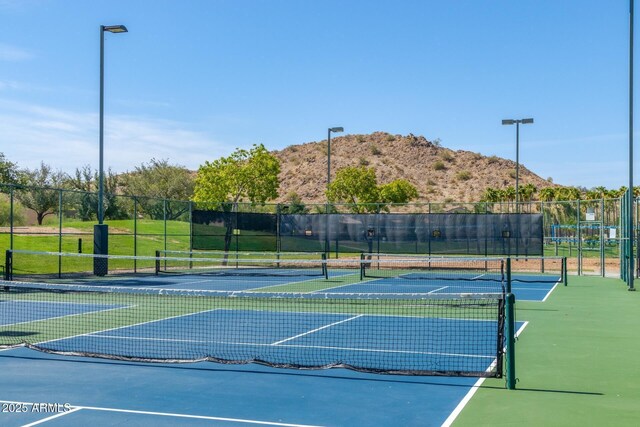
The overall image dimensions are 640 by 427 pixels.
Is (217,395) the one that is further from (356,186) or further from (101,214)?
(356,186)

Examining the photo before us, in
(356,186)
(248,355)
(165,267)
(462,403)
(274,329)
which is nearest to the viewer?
(462,403)

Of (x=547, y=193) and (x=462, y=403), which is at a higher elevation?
(x=547, y=193)

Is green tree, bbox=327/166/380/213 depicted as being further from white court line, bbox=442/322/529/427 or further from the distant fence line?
white court line, bbox=442/322/529/427

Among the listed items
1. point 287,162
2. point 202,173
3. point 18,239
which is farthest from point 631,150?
point 287,162

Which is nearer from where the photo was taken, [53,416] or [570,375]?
[53,416]

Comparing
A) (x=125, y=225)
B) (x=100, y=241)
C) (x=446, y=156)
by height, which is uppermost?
(x=446, y=156)

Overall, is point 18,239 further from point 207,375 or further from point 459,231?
point 207,375

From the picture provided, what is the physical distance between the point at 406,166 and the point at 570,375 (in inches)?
4346

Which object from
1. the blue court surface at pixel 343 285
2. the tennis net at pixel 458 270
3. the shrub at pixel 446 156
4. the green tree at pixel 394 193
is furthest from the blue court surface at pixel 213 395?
the shrub at pixel 446 156

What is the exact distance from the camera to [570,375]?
948 cm

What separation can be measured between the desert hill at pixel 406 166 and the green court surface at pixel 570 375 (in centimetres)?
9090

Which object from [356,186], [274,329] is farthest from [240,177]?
[274,329]

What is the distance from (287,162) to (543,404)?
117916mm

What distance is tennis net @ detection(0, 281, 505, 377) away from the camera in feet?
33.6
